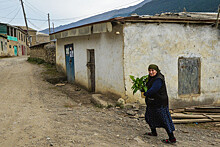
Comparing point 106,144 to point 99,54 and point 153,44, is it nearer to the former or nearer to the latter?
point 153,44

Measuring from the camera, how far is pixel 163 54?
7086mm

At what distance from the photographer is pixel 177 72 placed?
289 inches

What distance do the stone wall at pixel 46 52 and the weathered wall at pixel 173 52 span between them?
9849 millimetres

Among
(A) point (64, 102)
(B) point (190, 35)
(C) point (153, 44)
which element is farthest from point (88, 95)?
(B) point (190, 35)

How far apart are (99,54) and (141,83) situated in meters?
3.86

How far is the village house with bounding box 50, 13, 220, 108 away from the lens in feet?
21.5

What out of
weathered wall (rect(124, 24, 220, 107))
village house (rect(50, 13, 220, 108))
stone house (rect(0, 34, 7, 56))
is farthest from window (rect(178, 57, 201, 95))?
stone house (rect(0, 34, 7, 56))

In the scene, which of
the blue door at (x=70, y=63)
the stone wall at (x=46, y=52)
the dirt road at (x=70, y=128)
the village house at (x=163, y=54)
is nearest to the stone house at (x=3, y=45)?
the stone wall at (x=46, y=52)

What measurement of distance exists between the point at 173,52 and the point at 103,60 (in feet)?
8.27

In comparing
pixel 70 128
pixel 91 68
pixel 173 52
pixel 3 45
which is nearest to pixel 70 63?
pixel 91 68

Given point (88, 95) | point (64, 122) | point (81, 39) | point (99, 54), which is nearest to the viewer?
point (64, 122)

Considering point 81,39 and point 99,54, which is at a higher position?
point 81,39

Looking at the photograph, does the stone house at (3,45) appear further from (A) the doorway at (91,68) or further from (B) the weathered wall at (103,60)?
(A) the doorway at (91,68)

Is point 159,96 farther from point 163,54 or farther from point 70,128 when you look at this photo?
point 163,54
